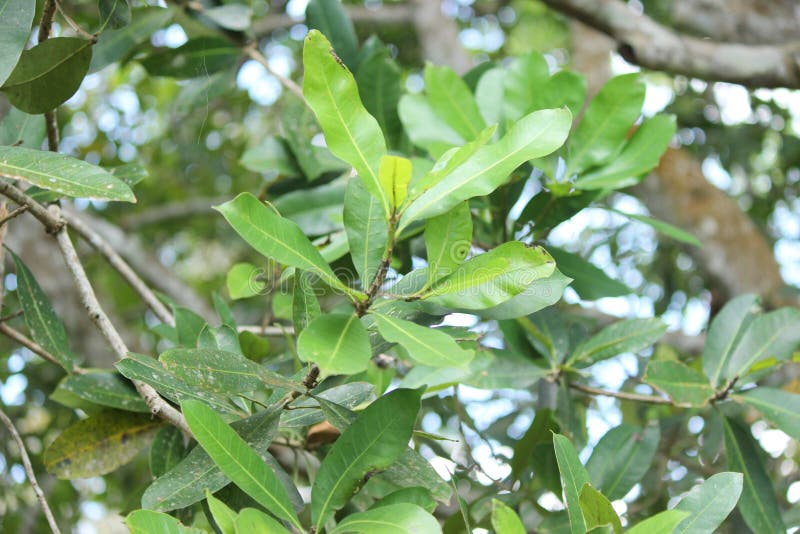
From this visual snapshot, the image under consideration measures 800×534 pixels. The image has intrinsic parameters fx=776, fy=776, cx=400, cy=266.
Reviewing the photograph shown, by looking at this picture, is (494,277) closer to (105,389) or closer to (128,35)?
(105,389)

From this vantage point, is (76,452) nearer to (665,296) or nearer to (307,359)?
(307,359)

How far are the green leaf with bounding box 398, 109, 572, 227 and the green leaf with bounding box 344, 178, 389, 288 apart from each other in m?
0.05

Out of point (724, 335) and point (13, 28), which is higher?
point (13, 28)

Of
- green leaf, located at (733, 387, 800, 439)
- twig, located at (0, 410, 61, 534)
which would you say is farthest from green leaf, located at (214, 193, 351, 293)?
green leaf, located at (733, 387, 800, 439)

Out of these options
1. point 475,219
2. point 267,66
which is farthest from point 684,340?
point 267,66

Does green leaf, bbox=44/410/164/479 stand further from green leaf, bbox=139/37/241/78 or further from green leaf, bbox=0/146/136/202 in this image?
green leaf, bbox=139/37/241/78

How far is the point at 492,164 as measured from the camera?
0.75 m

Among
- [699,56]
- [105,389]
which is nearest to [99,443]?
[105,389]

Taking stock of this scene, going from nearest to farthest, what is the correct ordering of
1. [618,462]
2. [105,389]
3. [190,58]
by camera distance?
[105,389]
[618,462]
[190,58]

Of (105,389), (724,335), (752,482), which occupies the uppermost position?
(105,389)

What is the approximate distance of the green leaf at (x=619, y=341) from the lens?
1167 millimetres

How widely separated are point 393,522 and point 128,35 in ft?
3.15

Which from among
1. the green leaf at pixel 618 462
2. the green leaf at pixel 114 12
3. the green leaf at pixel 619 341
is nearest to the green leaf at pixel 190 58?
the green leaf at pixel 114 12

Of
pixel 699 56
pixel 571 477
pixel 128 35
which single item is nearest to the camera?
pixel 571 477
